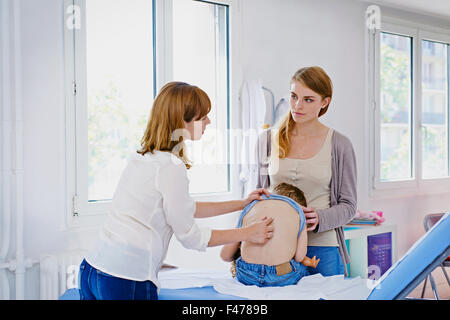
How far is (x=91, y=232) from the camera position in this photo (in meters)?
1.35

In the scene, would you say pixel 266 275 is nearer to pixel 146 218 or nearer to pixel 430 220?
pixel 146 218

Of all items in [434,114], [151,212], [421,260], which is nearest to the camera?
[421,260]

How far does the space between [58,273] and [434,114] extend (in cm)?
118

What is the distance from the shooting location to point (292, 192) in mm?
1130

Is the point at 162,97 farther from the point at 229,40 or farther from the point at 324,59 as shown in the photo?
the point at 324,59

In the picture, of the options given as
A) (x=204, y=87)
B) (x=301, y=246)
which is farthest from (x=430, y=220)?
(x=204, y=87)

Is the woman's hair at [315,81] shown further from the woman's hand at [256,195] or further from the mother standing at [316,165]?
the woman's hand at [256,195]

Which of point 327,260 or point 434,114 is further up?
point 434,114

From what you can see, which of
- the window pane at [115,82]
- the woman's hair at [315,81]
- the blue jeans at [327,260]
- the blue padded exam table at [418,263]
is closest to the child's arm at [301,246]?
the blue jeans at [327,260]

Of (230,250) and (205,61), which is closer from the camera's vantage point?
(230,250)

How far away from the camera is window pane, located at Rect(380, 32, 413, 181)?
4.18ft
